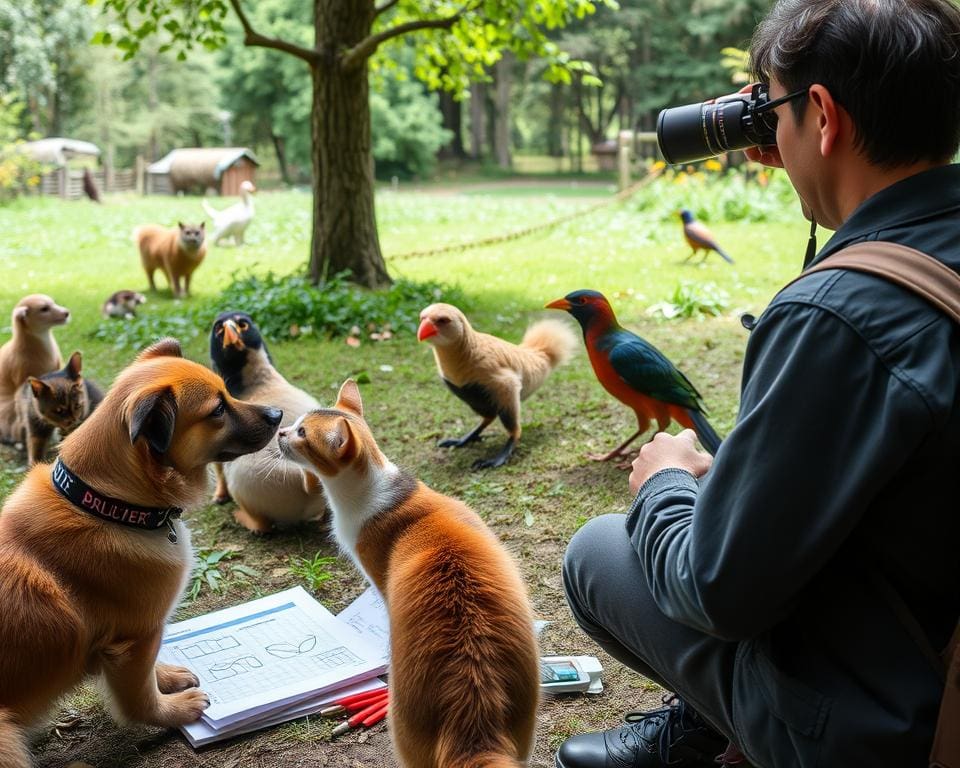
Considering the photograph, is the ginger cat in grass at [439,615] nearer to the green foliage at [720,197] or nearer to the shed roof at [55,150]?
the green foliage at [720,197]

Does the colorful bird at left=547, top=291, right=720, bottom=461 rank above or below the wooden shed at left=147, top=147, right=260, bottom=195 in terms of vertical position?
below

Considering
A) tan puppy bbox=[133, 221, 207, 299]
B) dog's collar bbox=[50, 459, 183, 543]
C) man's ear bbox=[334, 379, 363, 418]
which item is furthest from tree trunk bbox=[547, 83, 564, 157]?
dog's collar bbox=[50, 459, 183, 543]

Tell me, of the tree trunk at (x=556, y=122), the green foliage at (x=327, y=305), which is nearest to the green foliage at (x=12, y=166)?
the green foliage at (x=327, y=305)

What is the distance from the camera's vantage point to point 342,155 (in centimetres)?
731

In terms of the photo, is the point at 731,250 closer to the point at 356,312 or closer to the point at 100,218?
the point at 356,312

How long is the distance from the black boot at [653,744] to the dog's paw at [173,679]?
117 cm

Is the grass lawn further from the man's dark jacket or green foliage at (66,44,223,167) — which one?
green foliage at (66,44,223,167)

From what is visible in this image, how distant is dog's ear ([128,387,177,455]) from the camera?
2188 millimetres

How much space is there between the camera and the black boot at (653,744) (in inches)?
84.8

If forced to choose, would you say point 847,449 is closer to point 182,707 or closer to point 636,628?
point 636,628

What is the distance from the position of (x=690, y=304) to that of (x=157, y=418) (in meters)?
5.75

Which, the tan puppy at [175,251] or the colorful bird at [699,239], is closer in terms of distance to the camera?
the tan puppy at [175,251]

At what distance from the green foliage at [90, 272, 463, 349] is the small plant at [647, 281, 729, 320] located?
1.76 m

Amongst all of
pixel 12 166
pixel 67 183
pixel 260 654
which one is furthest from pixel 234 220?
pixel 67 183
